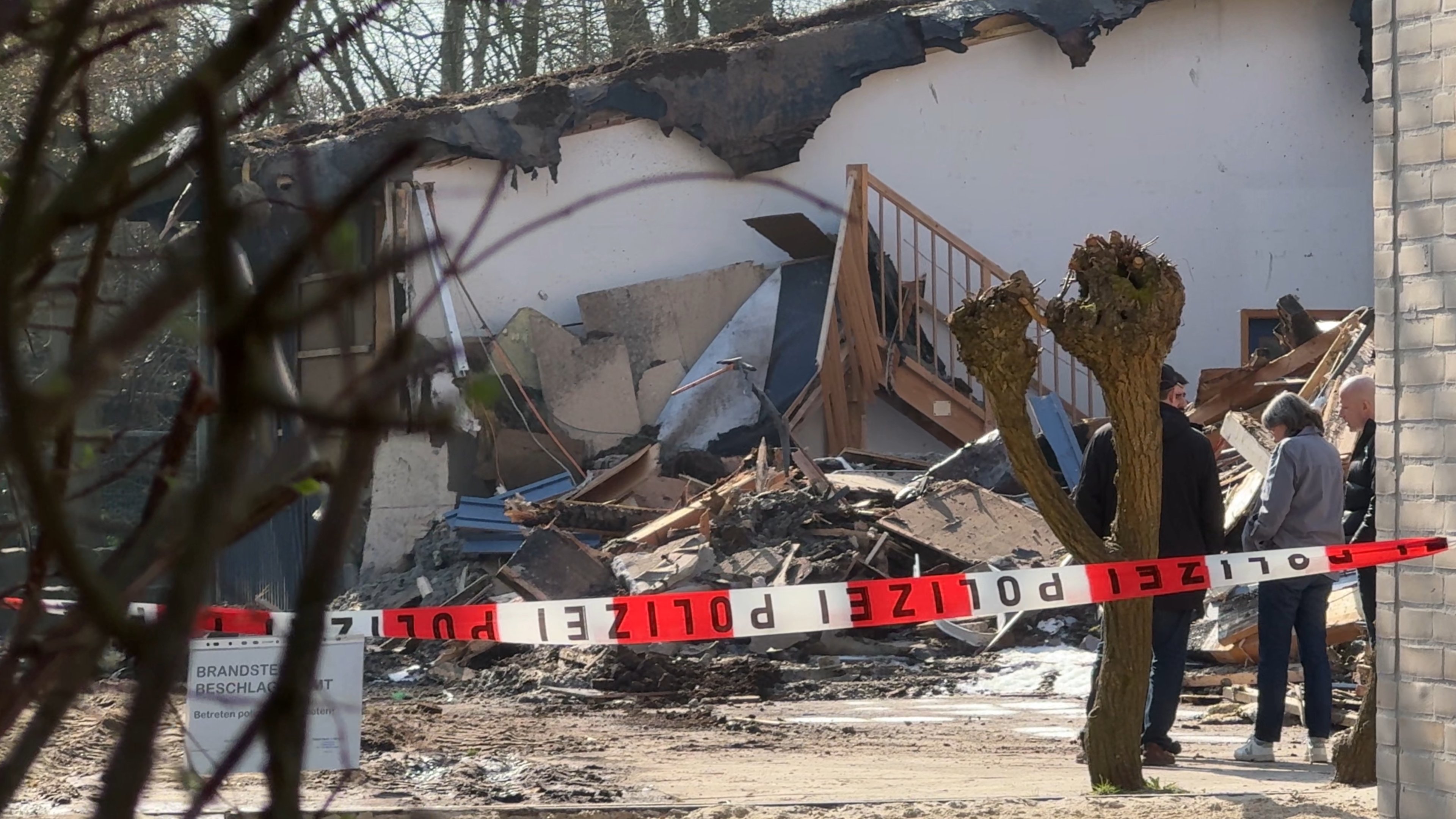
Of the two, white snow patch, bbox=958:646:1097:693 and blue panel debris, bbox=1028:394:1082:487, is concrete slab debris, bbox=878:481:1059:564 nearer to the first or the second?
blue panel debris, bbox=1028:394:1082:487

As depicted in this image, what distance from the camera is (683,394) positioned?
16234 mm

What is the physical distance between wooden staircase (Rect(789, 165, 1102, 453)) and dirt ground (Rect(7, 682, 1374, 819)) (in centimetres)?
641

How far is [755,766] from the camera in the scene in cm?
748

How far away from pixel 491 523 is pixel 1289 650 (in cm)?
865

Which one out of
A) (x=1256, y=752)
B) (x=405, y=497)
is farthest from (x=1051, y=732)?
(x=405, y=497)

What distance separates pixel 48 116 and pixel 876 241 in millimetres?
15678

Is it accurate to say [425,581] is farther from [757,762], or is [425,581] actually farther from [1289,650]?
[1289,650]

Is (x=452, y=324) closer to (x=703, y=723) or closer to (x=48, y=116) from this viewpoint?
(x=703, y=723)

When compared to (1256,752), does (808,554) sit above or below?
above

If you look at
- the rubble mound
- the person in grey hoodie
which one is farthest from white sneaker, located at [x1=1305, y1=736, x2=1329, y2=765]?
the rubble mound

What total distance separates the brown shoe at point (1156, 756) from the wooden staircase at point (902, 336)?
27.5ft

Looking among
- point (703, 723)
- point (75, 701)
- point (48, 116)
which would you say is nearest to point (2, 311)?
point (48, 116)

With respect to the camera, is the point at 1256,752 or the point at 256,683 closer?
the point at 256,683

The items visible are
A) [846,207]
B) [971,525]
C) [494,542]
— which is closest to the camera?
[971,525]
